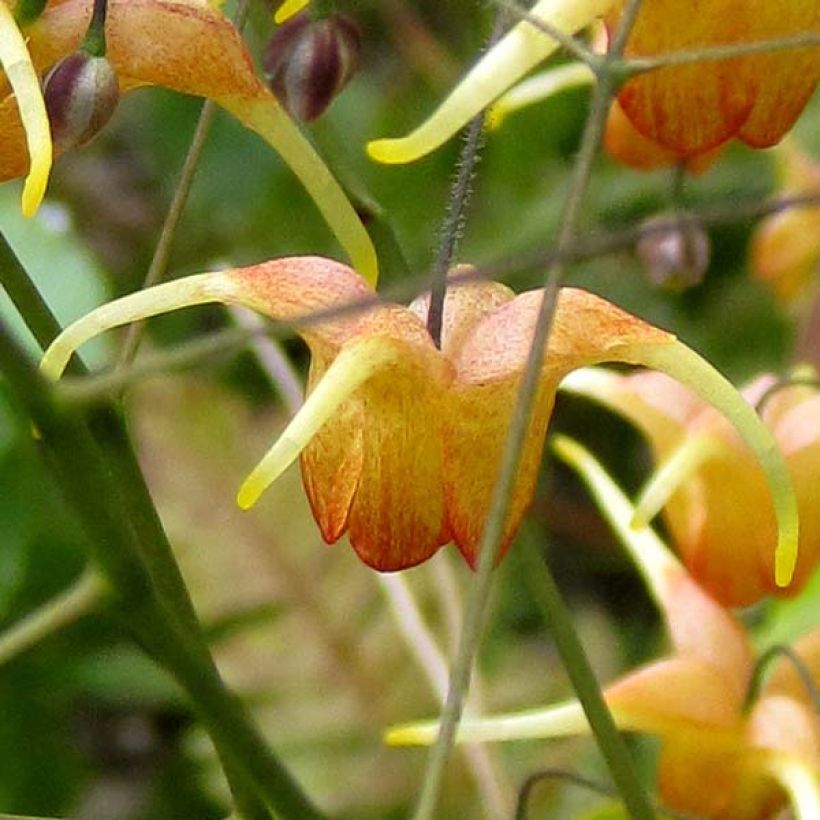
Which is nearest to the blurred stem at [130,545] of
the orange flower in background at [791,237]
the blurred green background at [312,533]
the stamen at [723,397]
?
the stamen at [723,397]

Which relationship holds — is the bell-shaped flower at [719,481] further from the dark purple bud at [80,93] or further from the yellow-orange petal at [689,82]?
the dark purple bud at [80,93]

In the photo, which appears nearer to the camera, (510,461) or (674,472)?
(510,461)

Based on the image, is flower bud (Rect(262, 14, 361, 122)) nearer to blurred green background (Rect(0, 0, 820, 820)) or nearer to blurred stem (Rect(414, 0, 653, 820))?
blurred stem (Rect(414, 0, 653, 820))

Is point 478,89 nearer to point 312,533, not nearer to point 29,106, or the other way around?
point 29,106

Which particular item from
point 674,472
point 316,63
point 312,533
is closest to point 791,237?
point 312,533

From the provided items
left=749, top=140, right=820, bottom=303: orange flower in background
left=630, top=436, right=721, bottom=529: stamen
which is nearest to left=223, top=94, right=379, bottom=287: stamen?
left=630, top=436, right=721, bottom=529: stamen

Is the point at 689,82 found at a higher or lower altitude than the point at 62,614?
higher
